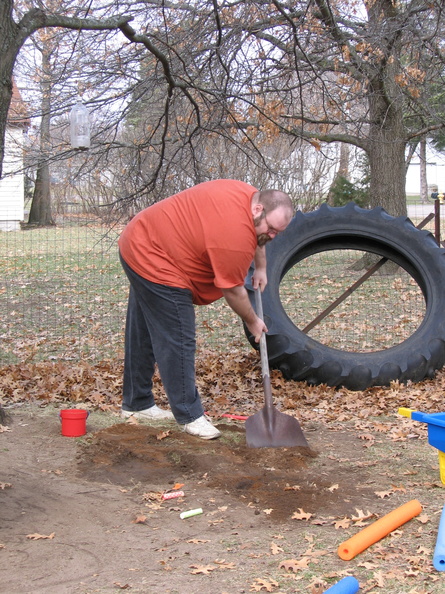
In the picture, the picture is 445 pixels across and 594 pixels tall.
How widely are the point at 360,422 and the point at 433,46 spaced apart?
6287mm

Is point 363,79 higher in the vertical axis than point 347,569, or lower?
higher

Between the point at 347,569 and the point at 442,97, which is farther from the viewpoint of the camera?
the point at 442,97

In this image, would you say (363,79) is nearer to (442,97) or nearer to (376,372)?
(442,97)

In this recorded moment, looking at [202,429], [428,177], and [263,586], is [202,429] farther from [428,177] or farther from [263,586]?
[428,177]

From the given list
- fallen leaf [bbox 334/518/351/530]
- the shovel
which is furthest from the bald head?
fallen leaf [bbox 334/518/351/530]

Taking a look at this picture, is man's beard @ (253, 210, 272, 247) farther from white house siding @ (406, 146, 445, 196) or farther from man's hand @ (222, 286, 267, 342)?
white house siding @ (406, 146, 445, 196)

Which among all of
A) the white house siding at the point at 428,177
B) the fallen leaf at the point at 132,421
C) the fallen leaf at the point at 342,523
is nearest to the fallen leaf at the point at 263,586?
the fallen leaf at the point at 342,523

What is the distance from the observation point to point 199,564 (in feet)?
11.0

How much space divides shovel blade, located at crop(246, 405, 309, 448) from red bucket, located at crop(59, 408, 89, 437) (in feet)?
3.99

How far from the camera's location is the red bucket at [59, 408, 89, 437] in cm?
519

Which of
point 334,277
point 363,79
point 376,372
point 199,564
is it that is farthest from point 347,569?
point 334,277

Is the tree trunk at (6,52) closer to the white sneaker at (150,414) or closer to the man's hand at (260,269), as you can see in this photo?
the man's hand at (260,269)

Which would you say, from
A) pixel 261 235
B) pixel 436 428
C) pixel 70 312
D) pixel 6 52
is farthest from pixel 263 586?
pixel 70 312

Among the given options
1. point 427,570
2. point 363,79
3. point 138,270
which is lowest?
point 427,570
